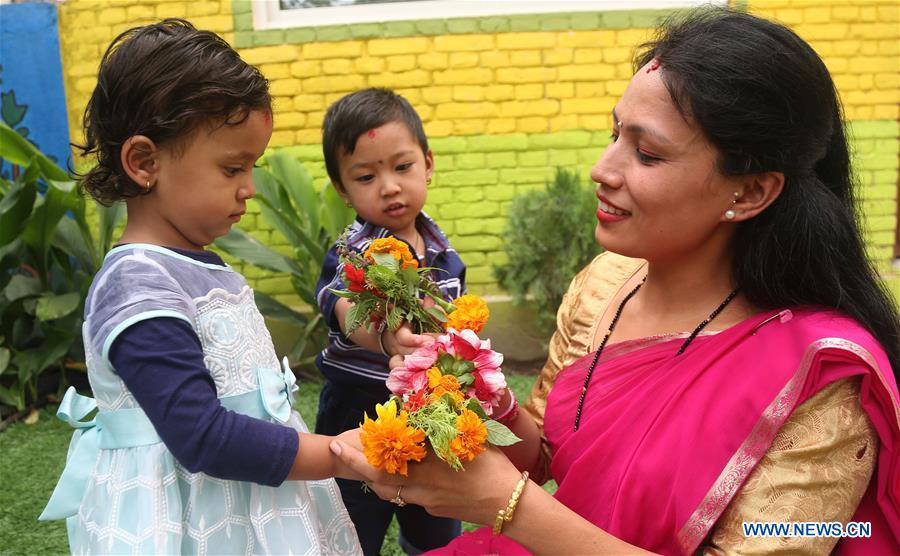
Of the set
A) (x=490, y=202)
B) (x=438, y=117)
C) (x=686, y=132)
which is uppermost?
(x=686, y=132)

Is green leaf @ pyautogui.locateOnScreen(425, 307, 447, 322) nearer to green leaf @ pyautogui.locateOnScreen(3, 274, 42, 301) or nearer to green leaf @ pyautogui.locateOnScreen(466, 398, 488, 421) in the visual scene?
green leaf @ pyautogui.locateOnScreen(466, 398, 488, 421)

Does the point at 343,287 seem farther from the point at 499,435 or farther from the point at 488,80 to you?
the point at 488,80

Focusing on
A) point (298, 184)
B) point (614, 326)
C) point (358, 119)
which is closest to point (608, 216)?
point (614, 326)

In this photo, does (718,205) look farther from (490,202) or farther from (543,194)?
(490,202)

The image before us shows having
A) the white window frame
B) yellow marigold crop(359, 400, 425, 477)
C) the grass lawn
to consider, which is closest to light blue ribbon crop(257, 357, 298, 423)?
yellow marigold crop(359, 400, 425, 477)

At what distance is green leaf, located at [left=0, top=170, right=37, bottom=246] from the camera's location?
4.95 m

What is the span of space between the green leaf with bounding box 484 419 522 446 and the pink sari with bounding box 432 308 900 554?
271 millimetres

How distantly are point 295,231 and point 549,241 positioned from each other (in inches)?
69.6

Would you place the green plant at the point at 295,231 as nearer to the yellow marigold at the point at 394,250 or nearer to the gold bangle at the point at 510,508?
the yellow marigold at the point at 394,250

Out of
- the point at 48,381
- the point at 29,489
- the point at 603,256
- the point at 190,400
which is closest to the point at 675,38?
the point at 603,256

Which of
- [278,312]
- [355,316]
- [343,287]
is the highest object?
[355,316]

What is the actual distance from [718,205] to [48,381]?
4889 millimetres

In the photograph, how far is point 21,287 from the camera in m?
5.14

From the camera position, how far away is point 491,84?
605 cm
